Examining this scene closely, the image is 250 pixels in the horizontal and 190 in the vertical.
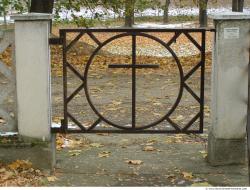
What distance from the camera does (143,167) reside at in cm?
586

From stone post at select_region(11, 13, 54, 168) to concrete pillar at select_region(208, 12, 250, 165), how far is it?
181cm

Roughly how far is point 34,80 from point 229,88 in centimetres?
210

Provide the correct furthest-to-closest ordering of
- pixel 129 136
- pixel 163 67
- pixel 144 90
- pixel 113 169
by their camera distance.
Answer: pixel 163 67, pixel 144 90, pixel 129 136, pixel 113 169

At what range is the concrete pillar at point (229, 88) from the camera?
18.2ft

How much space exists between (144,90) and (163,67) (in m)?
3.58

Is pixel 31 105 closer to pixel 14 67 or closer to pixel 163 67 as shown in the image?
pixel 14 67

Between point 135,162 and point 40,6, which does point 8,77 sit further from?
point 40,6

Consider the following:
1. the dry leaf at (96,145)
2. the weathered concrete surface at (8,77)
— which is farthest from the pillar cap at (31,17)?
the dry leaf at (96,145)

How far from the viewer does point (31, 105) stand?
5.56m

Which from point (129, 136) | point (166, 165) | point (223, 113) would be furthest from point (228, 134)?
point (129, 136)

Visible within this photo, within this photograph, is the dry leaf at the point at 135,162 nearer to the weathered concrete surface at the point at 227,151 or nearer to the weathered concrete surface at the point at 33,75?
the weathered concrete surface at the point at 227,151

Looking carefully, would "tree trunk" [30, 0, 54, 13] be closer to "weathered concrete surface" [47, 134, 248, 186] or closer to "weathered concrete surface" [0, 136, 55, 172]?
"weathered concrete surface" [47, 134, 248, 186]

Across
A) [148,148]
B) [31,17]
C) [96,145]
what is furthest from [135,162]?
[31,17]

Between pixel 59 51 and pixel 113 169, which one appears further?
pixel 59 51
